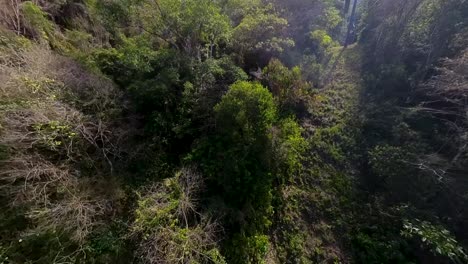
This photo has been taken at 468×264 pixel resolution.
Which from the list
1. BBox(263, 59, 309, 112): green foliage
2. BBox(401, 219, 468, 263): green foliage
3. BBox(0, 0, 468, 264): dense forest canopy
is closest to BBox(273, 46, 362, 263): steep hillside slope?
BBox(0, 0, 468, 264): dense forest canopy

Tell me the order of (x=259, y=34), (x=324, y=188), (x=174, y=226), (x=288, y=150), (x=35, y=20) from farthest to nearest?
1. (x=259, y=34)
2. (x=324, y=188)
3. (x=288, y=150)
4. (x=35, y=20)
5. (x=174, y=226)

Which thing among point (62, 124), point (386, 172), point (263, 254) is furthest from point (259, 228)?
point (62, 124)

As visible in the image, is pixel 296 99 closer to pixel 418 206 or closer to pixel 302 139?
pixel 302 139

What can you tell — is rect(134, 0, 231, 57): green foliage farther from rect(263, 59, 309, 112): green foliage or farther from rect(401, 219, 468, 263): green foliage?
rect(401, 219, 468, 263): green foliage

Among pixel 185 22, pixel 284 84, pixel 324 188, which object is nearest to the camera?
pixel 185 22

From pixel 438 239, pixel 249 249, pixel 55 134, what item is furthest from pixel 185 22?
pixel 438 239

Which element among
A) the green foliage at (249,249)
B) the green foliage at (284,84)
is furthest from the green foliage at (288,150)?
the green foliage at (249,249)

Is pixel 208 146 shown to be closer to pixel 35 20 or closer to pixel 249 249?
pixel 249 249

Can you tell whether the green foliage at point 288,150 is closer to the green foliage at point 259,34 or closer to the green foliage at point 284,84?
the green foliage at point 284,84
